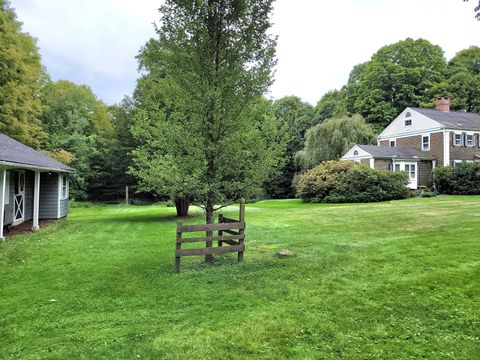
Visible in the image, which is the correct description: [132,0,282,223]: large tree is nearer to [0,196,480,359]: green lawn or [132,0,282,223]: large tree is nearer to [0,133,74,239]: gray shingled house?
[0,196,480,359]: green lawn

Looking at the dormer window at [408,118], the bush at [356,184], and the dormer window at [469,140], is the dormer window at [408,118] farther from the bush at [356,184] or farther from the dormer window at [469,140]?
the bush at [356,184]

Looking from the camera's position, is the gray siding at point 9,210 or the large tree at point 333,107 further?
the large tree at point 333,107

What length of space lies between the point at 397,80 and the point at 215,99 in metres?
44.8

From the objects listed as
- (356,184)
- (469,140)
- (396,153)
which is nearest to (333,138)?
(396,153)

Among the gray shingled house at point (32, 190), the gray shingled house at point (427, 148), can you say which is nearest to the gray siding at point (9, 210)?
the gray shingled house at point (32, 190)

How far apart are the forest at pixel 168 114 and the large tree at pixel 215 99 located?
5 cm

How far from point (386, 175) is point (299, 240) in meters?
16.8

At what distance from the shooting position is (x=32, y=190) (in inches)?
631

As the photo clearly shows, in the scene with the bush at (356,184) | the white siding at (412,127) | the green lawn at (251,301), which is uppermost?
the white siding at (412,127)

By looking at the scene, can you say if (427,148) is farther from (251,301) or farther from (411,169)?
(251,301)

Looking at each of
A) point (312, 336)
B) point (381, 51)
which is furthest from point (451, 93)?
point (312, 336)

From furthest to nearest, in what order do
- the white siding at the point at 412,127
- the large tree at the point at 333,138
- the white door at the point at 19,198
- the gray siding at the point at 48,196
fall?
the large tree at the point at 333,138 → the white siding at the point at 412,127 → the gray siding at the point at 48,196 → the white door at the point at 19,198

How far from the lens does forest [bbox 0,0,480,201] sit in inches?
311

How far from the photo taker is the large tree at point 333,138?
32.2 metres
